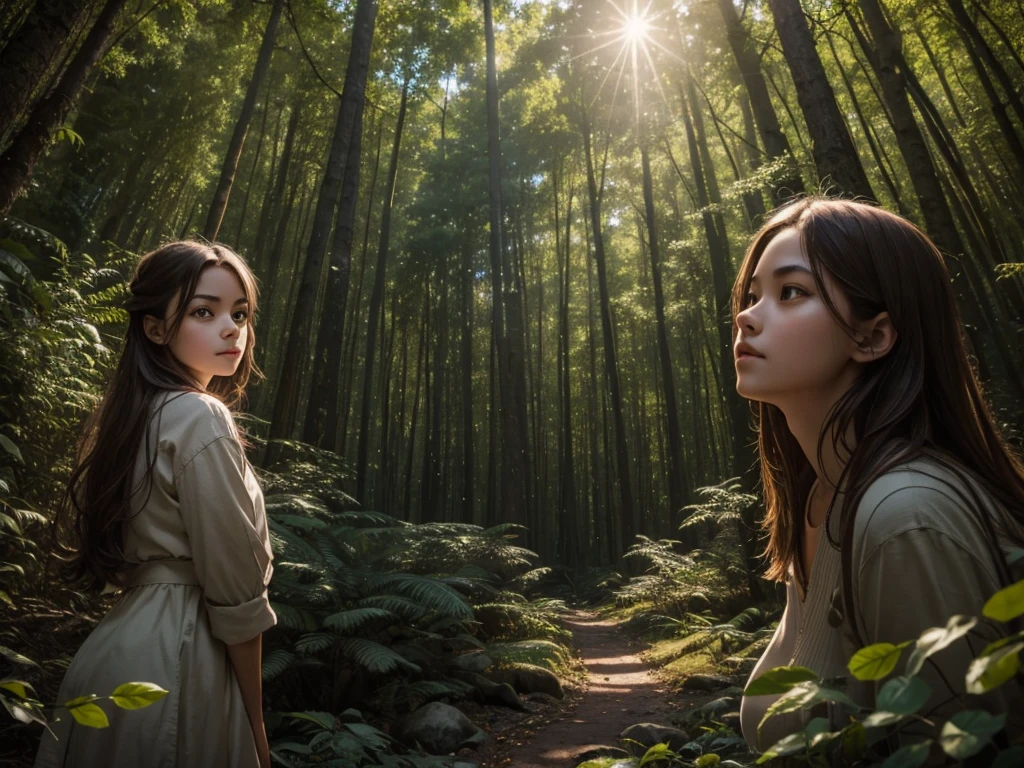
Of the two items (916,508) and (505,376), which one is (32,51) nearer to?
(916,508)

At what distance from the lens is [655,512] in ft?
87.2

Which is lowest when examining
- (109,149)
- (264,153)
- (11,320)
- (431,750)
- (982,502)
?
(431,750)

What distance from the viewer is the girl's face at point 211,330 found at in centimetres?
180

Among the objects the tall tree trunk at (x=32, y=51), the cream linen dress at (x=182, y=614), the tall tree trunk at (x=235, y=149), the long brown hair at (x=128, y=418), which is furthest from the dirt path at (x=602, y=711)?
the tall tree trunk at (x=235, y=149)

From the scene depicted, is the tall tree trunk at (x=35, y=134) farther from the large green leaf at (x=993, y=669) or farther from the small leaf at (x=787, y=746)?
the large green leaf at (x=993, y=669)

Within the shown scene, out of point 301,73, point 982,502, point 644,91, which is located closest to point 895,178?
point 644,91

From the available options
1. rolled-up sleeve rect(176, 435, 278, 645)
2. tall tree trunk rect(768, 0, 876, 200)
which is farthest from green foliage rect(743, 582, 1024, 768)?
tall tree trunk rect(768, 0, 876, 200)

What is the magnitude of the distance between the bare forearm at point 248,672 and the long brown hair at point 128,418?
37 cm

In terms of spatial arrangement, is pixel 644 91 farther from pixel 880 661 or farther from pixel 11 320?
pixel 880 661

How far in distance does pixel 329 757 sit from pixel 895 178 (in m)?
15.9

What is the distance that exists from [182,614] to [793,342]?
4.79 feet

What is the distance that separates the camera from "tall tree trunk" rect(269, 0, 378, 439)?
716 centimetres

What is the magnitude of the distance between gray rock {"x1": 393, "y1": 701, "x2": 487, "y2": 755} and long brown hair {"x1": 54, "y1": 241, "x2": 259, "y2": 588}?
9.29 feet

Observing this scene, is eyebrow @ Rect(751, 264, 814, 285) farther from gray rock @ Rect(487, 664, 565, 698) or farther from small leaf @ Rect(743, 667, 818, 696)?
gray rock @ Rect(487, 664, 565, 698)
